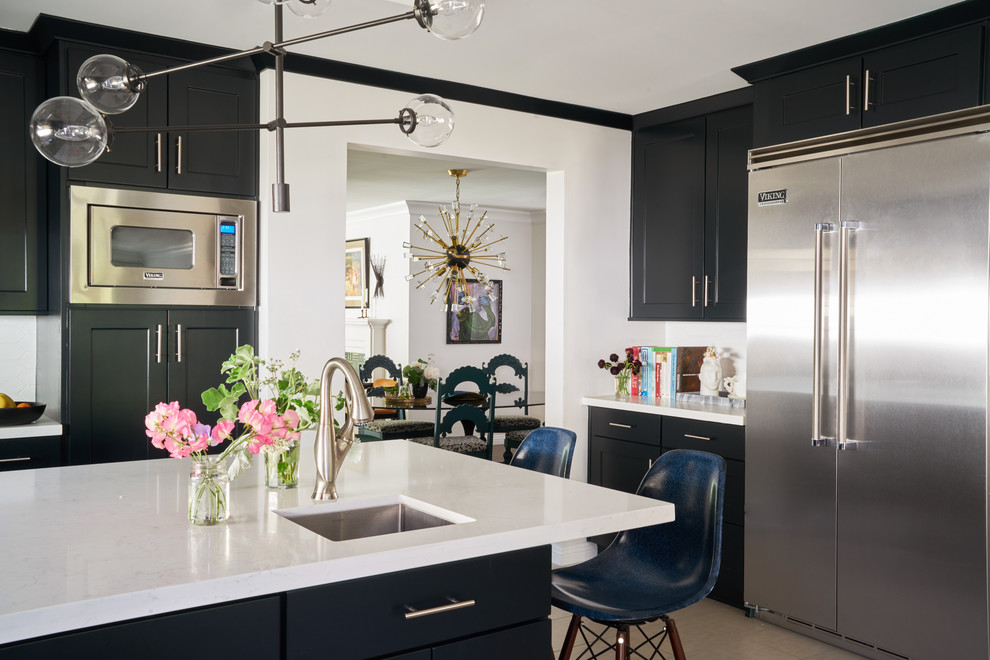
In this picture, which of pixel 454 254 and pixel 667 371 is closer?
pixel 667 371

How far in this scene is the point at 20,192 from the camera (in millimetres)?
3514

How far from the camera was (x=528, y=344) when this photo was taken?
9.43 m

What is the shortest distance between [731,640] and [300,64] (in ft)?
10.2

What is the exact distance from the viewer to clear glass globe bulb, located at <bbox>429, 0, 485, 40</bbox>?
5.48 ft

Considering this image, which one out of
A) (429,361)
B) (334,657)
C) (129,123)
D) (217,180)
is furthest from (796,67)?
(429,361)

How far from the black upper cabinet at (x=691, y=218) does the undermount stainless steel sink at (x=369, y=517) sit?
8.51 feet

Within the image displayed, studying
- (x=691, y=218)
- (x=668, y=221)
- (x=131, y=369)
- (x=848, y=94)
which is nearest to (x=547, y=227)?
(x=668, y=221)

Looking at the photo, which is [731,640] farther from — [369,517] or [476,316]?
[476,316]

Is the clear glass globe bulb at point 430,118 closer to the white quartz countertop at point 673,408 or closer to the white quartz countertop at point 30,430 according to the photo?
the white quartz countertop at point 30,430

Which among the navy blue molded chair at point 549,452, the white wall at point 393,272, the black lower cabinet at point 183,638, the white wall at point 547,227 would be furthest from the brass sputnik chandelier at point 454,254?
the black lower cabinet at point 183,638

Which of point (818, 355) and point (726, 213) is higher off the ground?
point (726, 213)

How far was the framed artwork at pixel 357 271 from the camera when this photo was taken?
9445mm

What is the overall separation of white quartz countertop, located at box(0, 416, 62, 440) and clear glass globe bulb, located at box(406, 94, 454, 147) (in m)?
2.07

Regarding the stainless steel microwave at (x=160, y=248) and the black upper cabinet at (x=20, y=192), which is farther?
the black upper cabinet at (x=20, y=192)
